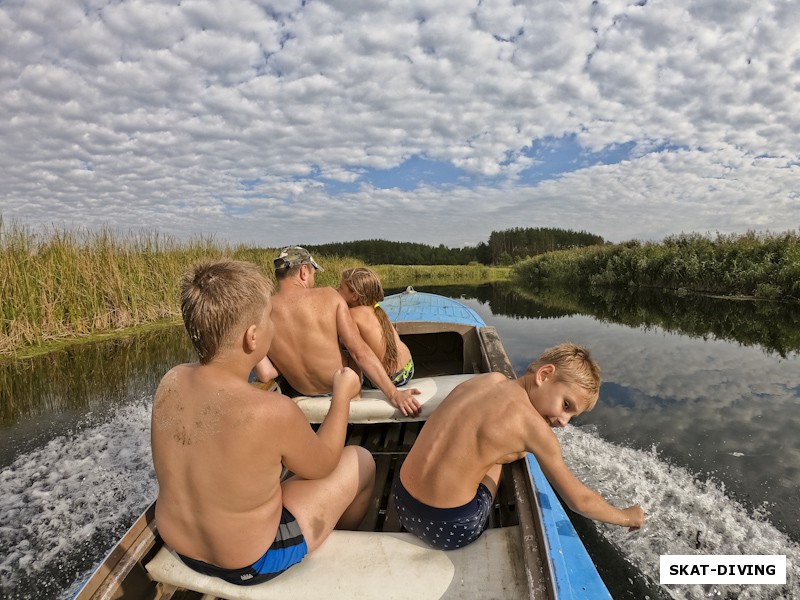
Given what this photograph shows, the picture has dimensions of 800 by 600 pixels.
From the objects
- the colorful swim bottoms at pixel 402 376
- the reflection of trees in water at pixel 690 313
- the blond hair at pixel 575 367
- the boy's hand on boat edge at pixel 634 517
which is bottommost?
the reflection of trees in water at pixel 690 313

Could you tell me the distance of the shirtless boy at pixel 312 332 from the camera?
3408 millimetres

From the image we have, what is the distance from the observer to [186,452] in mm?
1573

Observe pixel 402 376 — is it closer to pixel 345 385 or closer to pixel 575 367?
pixel 345 385

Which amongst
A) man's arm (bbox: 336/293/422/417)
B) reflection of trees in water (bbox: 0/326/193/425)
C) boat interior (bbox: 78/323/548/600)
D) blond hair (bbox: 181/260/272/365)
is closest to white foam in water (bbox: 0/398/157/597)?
reflection of trees in water (bbox: 0/326/193/425)

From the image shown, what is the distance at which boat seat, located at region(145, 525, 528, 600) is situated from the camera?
1.78m

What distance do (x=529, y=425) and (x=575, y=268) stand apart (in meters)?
29.6

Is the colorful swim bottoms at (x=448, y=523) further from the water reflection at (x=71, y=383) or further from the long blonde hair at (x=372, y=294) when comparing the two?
the water reflection at (x=71, y=383)

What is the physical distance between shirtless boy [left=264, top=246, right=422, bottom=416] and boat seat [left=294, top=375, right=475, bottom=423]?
0.22 ft

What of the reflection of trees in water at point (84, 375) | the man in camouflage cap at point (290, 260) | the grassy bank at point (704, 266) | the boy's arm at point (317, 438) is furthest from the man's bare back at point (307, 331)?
the grassy bank at point (704, 266)

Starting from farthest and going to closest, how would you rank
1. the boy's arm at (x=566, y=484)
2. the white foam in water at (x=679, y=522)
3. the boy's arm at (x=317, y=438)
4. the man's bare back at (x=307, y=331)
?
the man's bare back at (x=307, y=331) → the white foam in water at (x=679, y=522) → the boy's arm at (x=566, y=484) → the boy's arm at (x=317, y=438)

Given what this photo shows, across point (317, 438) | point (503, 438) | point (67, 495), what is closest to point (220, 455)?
point (317, 438)

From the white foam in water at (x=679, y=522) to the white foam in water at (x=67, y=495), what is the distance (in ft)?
12.8

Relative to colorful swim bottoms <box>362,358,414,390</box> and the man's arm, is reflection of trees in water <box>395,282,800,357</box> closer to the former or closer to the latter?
colorful swim bottoms <box>362,358,414,390</box>

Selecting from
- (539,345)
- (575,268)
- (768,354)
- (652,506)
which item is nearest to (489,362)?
(652,506)
